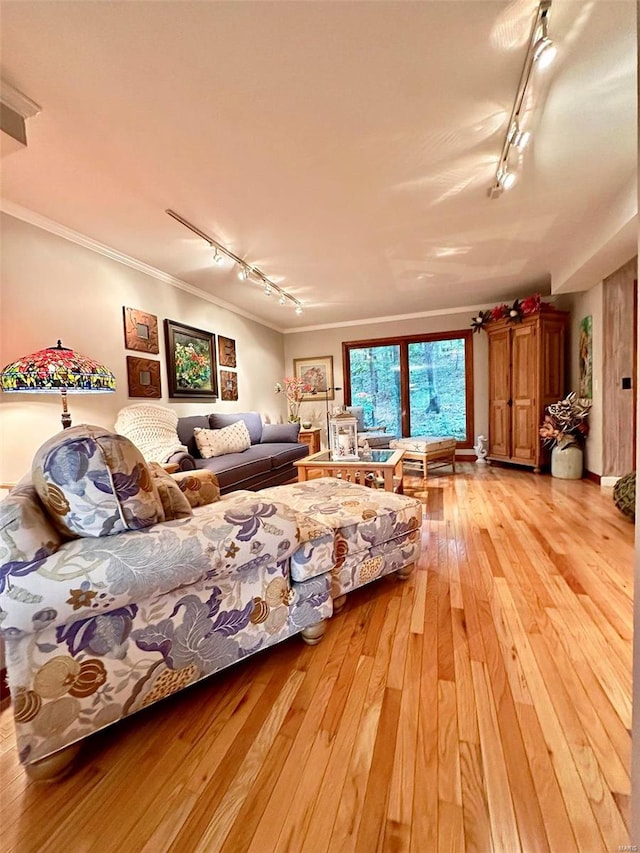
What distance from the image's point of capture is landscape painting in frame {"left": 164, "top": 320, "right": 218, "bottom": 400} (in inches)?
144

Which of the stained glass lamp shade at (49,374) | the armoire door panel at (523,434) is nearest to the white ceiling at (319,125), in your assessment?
the stained glass lamp shade at (49,374)

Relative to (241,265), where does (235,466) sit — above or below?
below

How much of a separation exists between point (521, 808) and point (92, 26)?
2.75 metres

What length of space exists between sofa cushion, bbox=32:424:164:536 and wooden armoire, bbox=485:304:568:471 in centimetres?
462

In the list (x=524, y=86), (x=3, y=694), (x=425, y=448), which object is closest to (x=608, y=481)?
(x=425, y=448)

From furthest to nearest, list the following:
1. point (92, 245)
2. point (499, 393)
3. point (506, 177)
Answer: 1. point (499, 393)
2. point (92, 245)
3. point (506, 177)

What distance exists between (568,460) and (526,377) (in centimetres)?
112

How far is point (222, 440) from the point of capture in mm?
3586

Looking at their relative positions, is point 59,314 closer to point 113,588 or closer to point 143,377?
point 143,377

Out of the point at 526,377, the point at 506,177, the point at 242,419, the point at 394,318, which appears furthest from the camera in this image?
the point at 394,318

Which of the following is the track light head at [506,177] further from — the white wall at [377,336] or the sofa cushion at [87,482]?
the white wall at [377,336]

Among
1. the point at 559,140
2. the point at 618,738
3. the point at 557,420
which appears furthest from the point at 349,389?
the point at 618,738

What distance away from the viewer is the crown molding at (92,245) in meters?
2.35

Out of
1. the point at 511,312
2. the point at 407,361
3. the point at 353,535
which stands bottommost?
the point at 353,535
